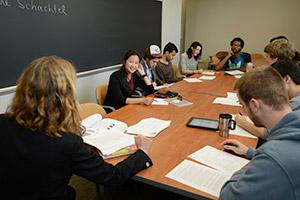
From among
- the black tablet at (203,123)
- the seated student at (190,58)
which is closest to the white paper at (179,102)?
the black tablet at (203,123)

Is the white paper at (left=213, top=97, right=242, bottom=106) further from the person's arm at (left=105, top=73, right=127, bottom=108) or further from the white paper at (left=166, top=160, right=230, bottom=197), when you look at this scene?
the white paper at (left=166, top=160, right=230, bottom=197)

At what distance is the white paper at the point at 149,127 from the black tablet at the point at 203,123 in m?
0.17

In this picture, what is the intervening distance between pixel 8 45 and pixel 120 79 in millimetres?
1095

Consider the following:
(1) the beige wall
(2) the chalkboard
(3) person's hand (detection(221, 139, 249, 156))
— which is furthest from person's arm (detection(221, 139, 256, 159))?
(1) the beige wall

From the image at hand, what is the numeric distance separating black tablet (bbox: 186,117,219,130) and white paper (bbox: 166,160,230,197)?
556 millimetres

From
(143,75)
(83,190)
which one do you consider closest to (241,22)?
(143,75)

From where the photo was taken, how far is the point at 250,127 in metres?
1.80

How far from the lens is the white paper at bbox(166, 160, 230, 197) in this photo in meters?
1.16

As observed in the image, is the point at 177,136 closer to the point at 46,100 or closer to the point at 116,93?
the point at 46,100

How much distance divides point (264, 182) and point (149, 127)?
111 cm

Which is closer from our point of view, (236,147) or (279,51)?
(236,147)

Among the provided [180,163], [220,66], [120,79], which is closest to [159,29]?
[220,66]

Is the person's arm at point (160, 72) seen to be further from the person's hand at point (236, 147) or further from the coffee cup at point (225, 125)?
the person's hand at point (236, 147)

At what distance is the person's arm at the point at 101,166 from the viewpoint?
1.10 m
